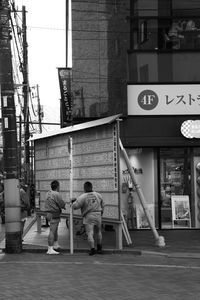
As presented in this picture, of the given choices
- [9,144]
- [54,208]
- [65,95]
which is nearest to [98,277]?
[54,208]

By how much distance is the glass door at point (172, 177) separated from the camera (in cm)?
1803

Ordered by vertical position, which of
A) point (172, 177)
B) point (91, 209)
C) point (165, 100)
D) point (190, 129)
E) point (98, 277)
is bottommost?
point (98, 277)

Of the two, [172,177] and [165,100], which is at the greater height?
[165,100]

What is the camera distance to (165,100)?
17.6m

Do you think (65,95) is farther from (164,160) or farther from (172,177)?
(172,177)

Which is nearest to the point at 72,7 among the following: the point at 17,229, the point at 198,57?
the point at 198,57

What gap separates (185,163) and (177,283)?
9.09 meters

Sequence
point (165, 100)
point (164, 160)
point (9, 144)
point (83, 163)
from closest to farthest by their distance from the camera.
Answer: point (9, 144) < point (83, 163) < point (165, 100) < point (164, 160)

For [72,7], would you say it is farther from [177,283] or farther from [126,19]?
[177,283]

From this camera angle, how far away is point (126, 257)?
12734mm

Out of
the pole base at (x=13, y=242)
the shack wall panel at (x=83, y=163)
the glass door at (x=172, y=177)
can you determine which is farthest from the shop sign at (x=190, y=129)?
the pole base at (x=13, y=242)

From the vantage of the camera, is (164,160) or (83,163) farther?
(164,160)

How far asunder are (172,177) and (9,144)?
638cm

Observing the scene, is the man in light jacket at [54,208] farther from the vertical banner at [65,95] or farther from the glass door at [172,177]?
the vertical banner at [65,95]
